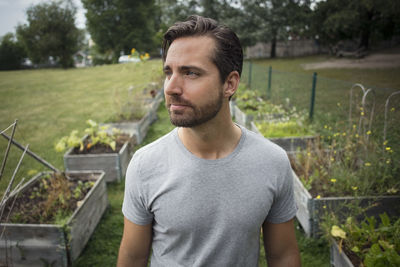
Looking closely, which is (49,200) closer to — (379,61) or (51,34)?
(379,61)

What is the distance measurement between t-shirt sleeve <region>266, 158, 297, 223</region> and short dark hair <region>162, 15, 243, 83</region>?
585mm

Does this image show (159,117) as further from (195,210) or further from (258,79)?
(195,210)

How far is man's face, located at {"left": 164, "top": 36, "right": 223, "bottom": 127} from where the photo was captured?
48.9 inches

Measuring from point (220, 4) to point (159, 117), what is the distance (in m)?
19.9

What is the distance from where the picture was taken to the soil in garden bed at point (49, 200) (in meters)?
2.80

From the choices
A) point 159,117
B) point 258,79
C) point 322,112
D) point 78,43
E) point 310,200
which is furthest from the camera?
point 78,43

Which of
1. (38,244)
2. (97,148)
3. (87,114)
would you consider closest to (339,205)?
(38,244)

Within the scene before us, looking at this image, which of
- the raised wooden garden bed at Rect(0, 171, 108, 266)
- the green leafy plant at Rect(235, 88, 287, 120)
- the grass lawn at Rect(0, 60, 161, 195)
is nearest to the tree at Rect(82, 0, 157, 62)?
the grass lawn at Rect(0, 60, 161, 195)

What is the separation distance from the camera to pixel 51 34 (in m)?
23.4

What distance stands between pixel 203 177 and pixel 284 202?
45 centimetres

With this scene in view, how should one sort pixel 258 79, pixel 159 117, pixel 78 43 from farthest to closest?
pixel 78 43 < pixel 258 79 < pixel 159 117

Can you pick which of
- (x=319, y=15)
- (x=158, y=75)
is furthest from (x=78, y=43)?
(x=319, y=15)

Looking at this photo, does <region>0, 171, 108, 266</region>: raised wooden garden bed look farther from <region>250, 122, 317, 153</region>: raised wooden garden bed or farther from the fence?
the fence

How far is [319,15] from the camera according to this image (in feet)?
65.4
